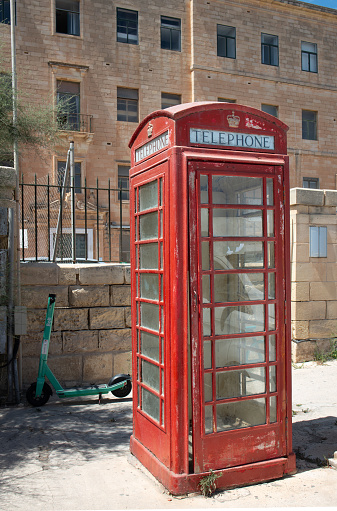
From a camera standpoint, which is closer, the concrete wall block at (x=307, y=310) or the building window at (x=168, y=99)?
the concrete wall block at (x=307, y=310)

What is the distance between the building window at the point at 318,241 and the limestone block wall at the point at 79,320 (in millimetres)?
3353

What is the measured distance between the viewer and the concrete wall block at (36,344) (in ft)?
21.6

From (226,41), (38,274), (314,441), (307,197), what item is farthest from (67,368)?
(226,41)

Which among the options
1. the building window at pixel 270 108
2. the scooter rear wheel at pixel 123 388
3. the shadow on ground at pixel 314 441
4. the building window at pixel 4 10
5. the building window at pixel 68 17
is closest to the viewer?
the shadow on ground at pixel 314 441

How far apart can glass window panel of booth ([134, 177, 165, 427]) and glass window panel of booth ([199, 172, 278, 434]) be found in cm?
36

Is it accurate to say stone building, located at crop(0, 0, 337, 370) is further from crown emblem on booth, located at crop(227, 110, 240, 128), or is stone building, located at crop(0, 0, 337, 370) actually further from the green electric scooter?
crown emblem on booth, located at crop(227, 110, 240, 128)

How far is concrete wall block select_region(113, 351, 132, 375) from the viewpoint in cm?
700

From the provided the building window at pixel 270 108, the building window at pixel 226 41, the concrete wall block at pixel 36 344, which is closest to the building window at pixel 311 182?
the building window at pixel 270 108

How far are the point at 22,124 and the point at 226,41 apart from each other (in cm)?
2044

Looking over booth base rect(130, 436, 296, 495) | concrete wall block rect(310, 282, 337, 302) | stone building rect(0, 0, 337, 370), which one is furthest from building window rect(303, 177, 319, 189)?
booth base rect(130, 436, 296, 495)

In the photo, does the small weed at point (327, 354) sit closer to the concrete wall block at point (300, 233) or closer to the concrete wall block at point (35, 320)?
the concrete wall block at point (300, 233)

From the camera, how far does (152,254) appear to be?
4020 millimetres

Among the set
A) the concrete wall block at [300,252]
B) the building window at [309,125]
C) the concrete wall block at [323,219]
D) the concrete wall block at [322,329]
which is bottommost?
the concrete wall block at [322,329]

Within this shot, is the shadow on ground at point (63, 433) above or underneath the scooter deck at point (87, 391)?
underneath
